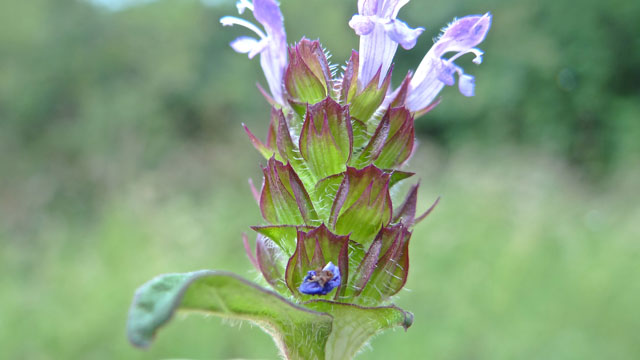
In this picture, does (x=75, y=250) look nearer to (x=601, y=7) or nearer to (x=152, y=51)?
(x=152, y=51)

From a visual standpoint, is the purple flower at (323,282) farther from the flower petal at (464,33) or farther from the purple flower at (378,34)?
the flower petal at (464,33)

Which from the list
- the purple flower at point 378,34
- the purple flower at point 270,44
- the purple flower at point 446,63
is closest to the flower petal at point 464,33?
the purple flower at point 446,63

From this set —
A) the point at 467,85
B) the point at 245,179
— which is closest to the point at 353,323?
the point at 467,85

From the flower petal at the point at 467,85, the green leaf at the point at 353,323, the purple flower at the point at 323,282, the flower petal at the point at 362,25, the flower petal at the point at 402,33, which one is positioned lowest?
the green leaf at the point at 353,323

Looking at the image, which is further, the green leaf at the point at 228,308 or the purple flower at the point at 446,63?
the purple flower at the point at 446,63

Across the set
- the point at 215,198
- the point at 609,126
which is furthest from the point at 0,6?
the point at 609,126

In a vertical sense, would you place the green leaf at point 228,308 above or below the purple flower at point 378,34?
Result: below

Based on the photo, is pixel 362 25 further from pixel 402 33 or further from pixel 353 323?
pixel 353 323
